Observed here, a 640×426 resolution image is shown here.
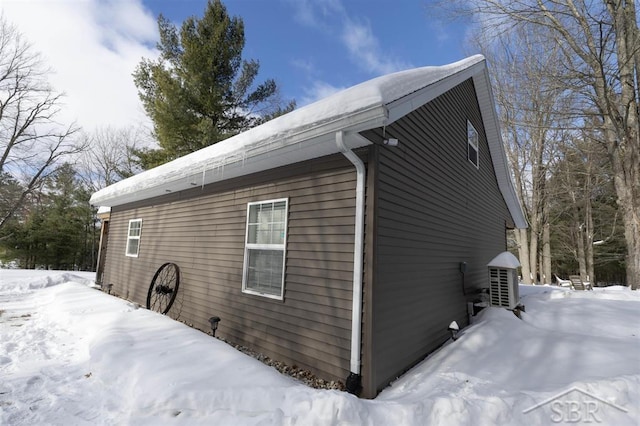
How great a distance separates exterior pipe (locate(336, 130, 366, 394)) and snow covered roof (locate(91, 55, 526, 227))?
170mm

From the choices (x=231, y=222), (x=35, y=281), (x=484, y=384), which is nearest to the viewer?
(x=484, y=384)

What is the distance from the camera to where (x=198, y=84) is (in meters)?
13.2

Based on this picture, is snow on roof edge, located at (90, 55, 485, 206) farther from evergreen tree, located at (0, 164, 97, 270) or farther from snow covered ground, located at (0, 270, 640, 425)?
evergreen tree, located at (0, 164, 97, 270)

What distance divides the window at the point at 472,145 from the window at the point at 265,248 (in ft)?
14.2

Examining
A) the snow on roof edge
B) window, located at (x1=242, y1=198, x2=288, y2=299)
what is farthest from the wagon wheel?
window, located at (x1=242, y1=198, x2=288, y2=299)

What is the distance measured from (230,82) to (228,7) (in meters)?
3.24

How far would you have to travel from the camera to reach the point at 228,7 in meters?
13.8

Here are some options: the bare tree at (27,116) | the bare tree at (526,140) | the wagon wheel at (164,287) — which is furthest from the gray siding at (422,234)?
the bare tree at (27,116)

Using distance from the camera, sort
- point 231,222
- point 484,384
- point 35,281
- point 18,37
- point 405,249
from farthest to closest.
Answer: point 18,37 → point 35,281 → point 231,222 → point 405,249 → point 484,384

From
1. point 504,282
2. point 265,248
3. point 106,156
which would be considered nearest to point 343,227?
point 265,248

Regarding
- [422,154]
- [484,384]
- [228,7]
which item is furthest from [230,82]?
[484,384]

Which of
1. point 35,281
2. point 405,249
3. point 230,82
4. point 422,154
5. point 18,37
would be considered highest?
point 18,37

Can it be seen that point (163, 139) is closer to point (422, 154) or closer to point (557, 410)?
point (422, 154)

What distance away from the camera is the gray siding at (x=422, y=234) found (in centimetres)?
326
